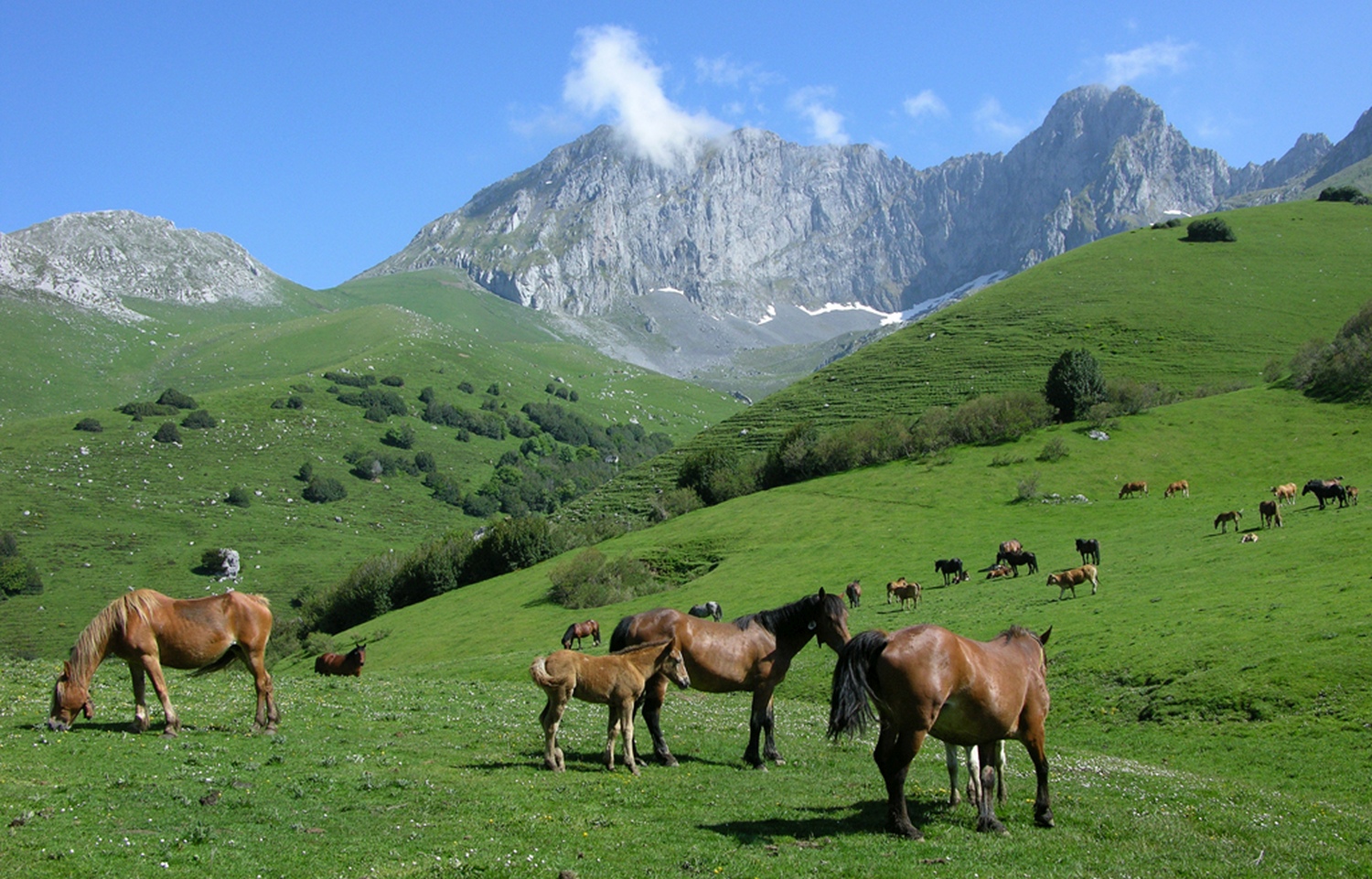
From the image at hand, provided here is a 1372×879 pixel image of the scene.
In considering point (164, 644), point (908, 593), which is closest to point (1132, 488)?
point (908, 593)

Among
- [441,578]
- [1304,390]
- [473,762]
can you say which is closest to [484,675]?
[473,762]

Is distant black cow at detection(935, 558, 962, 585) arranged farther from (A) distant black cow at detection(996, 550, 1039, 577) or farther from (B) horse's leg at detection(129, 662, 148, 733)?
(B) horse's leg at detection(129, 662, 148, 733)

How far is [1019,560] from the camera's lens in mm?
47906

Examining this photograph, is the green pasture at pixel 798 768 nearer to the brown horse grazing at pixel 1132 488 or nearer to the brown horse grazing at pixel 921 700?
the brown horse grazing at pixel 921 700

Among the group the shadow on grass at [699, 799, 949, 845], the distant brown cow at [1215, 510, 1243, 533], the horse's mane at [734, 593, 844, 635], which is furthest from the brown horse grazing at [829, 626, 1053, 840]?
the distant brown cow at [1215, 510, 1243, 533]

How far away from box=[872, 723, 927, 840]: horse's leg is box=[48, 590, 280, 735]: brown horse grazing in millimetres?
10790

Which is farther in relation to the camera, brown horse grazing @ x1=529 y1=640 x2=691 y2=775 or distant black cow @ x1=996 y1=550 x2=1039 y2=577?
distant black cow @ x1=996 y1=550 x2=1039 y2=577

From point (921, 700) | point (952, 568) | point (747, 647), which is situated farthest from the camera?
point (952, 568)

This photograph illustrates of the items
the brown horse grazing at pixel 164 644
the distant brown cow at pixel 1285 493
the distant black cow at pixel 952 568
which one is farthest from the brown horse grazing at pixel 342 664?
the distant brown cow at pixel 1285 493

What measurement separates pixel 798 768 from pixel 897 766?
15.6ft

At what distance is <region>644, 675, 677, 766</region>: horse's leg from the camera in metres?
15.2

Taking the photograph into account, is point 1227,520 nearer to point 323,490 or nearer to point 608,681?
point 608,681

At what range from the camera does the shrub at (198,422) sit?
148250 millimetres

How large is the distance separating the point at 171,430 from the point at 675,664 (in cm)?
15140
